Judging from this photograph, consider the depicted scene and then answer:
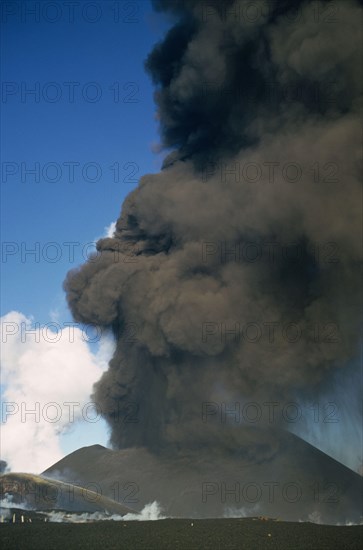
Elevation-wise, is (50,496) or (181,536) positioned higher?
(50,496)

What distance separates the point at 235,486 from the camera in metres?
71.9

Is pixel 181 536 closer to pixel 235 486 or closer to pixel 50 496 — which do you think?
pixel 235 486

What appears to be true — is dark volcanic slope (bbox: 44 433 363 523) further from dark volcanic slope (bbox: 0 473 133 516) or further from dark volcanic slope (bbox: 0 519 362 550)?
dark volcanic slope (bbox: 0 519 362 550)

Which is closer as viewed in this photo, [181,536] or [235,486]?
[181,536]

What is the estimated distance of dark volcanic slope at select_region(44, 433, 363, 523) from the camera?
2837 inches

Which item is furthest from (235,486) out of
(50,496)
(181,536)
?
(181,536)

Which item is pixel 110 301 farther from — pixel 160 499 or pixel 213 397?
pixel 160 499

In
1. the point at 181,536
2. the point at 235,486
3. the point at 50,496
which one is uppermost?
the point at 235,486

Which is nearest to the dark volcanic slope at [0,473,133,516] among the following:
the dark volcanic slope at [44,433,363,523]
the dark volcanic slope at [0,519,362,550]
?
the dark volcanic slope at [44,433,363,523]

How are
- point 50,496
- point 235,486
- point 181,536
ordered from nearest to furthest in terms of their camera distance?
point 181,536, point 50,496, point 235,486

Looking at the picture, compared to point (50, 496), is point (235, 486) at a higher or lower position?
higher

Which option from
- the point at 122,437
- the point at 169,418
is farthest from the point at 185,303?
the point at 122,437

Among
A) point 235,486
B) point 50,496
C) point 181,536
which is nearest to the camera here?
point 181,536

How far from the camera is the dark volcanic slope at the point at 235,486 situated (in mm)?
72062
